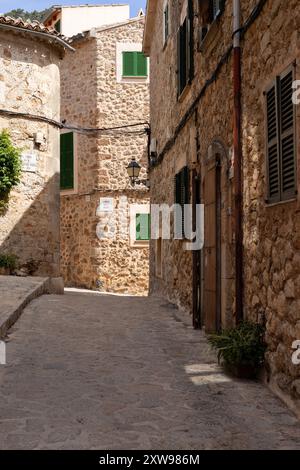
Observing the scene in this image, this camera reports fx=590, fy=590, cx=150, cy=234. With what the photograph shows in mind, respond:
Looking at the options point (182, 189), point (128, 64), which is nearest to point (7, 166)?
point (182, 189)

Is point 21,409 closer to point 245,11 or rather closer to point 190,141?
point 245,11

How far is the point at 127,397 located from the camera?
14.6ft

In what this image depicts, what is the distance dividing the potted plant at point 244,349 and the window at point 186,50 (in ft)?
16.2

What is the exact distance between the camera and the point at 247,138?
216 inches

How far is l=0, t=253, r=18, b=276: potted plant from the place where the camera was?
540 inches

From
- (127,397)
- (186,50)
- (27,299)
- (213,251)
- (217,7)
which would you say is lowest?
(127,397)

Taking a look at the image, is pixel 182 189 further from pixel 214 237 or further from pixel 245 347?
pixel 245 347

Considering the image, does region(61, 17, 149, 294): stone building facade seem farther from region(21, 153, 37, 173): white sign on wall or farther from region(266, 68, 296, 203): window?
region(266, 68, 296, 203): window

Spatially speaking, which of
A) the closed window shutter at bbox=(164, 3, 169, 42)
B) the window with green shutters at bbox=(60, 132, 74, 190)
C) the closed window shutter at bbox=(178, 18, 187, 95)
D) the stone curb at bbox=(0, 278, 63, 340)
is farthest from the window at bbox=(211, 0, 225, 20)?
the window with green shutters at bbox=(60, 132, 74, 190)

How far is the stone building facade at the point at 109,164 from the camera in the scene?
1980 centimetres

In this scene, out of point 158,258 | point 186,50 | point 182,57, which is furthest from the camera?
point 158,258

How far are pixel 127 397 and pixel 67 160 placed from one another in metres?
16.9

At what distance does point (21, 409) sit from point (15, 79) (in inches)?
463

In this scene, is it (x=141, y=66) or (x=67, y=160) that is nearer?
(x=141, y=66)
